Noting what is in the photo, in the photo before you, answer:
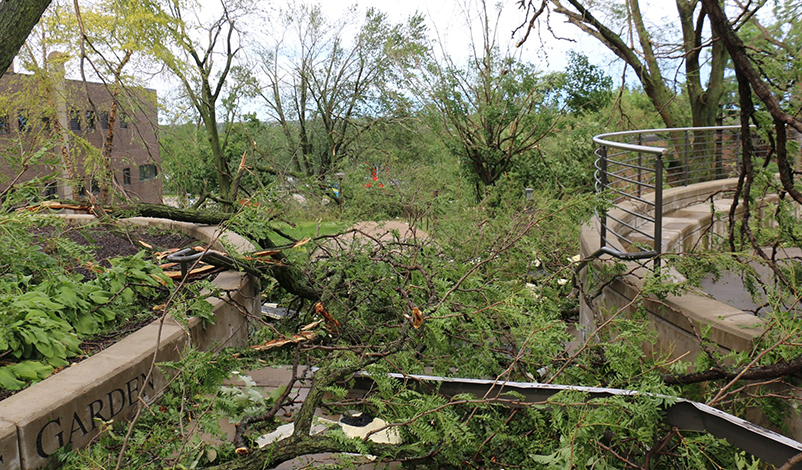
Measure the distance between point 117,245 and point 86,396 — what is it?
5.51 metres

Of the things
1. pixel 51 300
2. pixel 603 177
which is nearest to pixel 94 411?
pixel 51 300

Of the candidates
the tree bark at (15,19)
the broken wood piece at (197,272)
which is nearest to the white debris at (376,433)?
the broken wood piece at (197,272)

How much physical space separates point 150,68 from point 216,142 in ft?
12.1

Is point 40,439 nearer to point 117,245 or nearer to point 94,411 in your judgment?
point 94,411

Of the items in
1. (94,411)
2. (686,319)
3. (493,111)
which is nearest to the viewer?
(94,411)

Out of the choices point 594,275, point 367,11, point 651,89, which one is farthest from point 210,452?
point 367,11

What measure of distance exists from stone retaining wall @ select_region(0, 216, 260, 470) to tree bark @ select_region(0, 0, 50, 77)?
2.61 m

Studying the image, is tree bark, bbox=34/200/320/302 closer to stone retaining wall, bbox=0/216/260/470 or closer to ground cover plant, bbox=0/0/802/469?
ground cover plant, bbox=0/0/802/469

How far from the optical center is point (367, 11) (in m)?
35.2

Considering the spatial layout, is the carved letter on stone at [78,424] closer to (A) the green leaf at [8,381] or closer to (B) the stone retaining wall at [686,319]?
(A) the green leaf at [8,381]

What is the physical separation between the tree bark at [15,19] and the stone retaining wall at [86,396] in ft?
8.55

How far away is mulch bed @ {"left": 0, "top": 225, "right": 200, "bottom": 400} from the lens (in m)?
4.39

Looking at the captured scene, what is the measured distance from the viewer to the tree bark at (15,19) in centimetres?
491

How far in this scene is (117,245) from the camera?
8.39 metres
